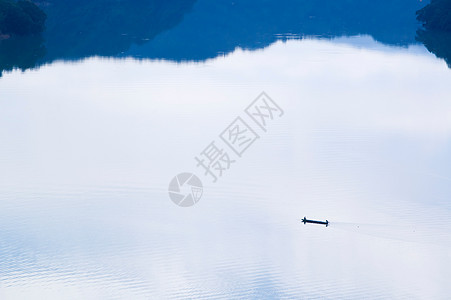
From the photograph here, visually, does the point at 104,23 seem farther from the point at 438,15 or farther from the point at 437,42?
the point at 438,15

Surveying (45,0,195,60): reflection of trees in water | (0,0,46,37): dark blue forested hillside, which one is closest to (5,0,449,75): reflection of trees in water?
(45,0,195,60): reflection of trees in water

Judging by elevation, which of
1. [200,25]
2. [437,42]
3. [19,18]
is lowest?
[437,42]

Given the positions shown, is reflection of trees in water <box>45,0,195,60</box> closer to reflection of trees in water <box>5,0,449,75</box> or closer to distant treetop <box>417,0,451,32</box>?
reflection of trees in water <box>5,0,449,75</box>

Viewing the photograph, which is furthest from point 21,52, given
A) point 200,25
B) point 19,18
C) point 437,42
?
point 437,42

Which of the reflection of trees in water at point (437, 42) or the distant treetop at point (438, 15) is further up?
the distant treetop at point (438, 15)

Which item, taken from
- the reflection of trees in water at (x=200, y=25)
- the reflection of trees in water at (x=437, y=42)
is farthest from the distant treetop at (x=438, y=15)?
the reflection of trees in water at (x=200, y=25)

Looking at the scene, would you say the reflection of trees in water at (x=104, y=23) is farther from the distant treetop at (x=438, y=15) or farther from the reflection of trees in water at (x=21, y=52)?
the distant treetop at (x=438, y=15)
